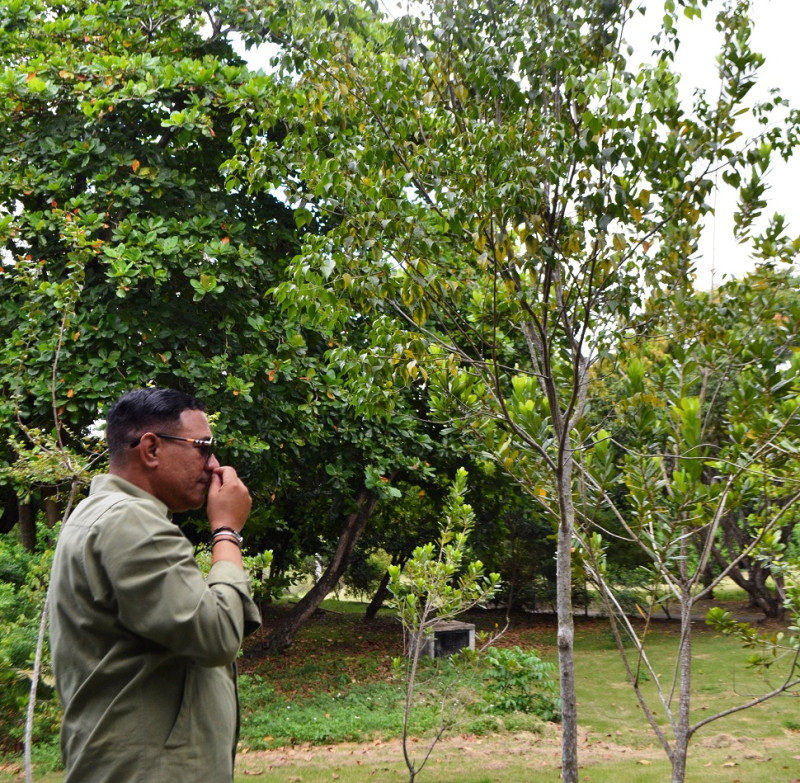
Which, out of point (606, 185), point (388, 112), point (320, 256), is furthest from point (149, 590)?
point (388, 112)

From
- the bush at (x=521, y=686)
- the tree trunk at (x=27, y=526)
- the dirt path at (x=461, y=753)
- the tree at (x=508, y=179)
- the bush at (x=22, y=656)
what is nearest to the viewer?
the tree at (x=508, y=179)

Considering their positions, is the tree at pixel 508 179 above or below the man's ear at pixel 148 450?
above

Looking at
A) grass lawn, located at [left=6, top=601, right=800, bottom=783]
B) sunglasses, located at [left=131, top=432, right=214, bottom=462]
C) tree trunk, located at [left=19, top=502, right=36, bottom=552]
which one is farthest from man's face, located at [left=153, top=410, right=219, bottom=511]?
tree trunk, located at [left=19, top=502, right=36, bottom=552]

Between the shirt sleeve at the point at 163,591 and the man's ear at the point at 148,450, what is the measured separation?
0.75ft

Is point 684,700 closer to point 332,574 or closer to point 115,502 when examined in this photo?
point 115,502

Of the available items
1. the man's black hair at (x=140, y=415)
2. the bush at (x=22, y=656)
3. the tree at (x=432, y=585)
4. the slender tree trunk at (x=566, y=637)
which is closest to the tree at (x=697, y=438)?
the slender tree trunk at (x=566, y=637)

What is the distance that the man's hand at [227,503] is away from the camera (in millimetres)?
2064

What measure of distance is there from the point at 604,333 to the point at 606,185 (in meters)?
0.83

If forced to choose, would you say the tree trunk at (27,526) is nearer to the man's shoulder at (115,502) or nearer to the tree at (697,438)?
the tree at (697,438)

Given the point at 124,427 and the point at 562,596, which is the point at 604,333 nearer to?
the point at 562,596

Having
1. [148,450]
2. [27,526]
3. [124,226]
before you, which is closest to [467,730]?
[27,526]

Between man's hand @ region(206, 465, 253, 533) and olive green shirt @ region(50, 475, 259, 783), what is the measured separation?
0.17m

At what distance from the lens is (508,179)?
3500mm

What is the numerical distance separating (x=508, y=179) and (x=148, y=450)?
216 centimetres
